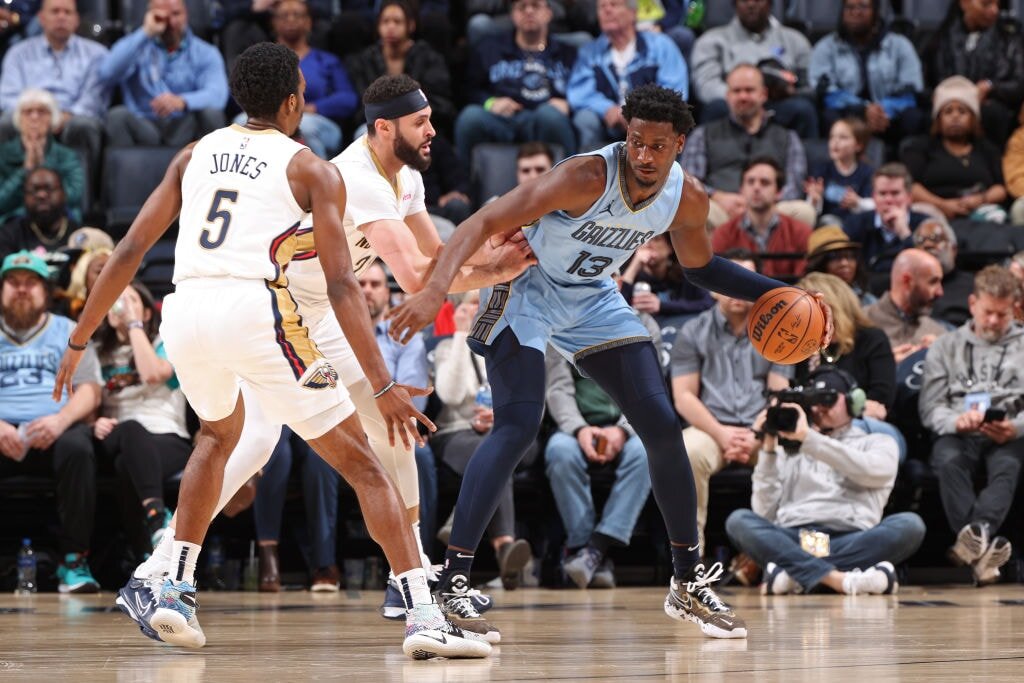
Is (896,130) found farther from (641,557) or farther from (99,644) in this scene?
(99,644)

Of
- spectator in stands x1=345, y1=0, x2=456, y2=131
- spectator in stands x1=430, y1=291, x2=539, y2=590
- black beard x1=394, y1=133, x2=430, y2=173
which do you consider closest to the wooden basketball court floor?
spectator in stands x1=430, y1=291, x2=539, y2=590

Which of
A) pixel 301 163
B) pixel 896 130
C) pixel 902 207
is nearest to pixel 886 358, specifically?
pixel 902 207

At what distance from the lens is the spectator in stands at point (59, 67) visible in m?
10.1

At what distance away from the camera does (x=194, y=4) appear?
11039mm

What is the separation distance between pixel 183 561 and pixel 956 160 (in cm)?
730

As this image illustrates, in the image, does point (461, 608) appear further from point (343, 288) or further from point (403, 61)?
point (403, 61)

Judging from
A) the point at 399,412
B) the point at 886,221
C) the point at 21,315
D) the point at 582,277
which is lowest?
the point at 21,315

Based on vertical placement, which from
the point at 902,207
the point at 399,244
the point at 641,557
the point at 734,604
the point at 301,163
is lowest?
the point at 641,557

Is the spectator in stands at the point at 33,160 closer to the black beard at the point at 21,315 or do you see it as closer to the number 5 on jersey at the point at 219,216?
the black beard at the point at 21,315

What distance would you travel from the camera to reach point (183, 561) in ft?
14.4

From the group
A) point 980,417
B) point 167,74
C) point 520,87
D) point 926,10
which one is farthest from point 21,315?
point 926,10

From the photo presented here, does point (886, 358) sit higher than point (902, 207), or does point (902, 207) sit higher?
point (902, 207)

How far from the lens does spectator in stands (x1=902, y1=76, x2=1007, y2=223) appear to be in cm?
1002

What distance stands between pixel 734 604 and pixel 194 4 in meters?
6.89
